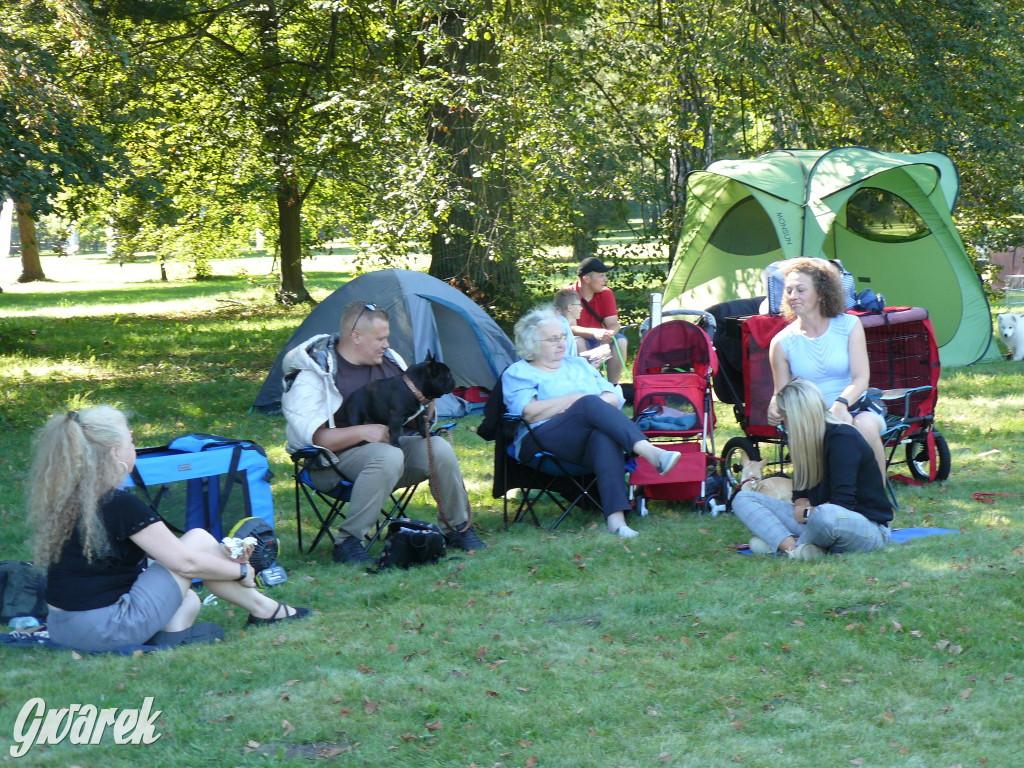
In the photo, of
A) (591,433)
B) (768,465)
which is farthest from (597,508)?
(768,465)

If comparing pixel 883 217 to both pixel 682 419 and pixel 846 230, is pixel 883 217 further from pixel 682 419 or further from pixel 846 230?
pixel 682 419

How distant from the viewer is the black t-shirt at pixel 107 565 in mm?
3238

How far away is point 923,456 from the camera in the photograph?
567 cm

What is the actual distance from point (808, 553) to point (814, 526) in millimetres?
131

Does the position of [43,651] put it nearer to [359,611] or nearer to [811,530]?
[359,611]

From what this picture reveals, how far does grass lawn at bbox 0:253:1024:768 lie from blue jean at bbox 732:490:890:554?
107 millimetres

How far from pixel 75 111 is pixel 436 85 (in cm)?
330

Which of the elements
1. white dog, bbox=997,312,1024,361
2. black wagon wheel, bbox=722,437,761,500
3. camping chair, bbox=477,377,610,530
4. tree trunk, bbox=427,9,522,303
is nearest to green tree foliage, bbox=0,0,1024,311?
tree trunk, bbox=427,9,522,303

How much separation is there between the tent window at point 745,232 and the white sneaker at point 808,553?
6086mm

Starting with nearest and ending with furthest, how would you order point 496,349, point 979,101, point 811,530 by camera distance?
point 811,530 → point 496,349 → point 979,101

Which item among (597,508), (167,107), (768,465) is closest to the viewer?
(597,508)

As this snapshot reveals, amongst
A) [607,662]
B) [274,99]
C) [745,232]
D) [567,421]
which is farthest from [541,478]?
[274,99]

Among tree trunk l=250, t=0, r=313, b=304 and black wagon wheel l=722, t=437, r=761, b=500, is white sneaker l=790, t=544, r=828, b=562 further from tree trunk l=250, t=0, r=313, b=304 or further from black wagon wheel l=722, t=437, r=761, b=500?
tree trunk l=250, t=0, r=313, b=304

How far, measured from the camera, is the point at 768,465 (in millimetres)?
5816
